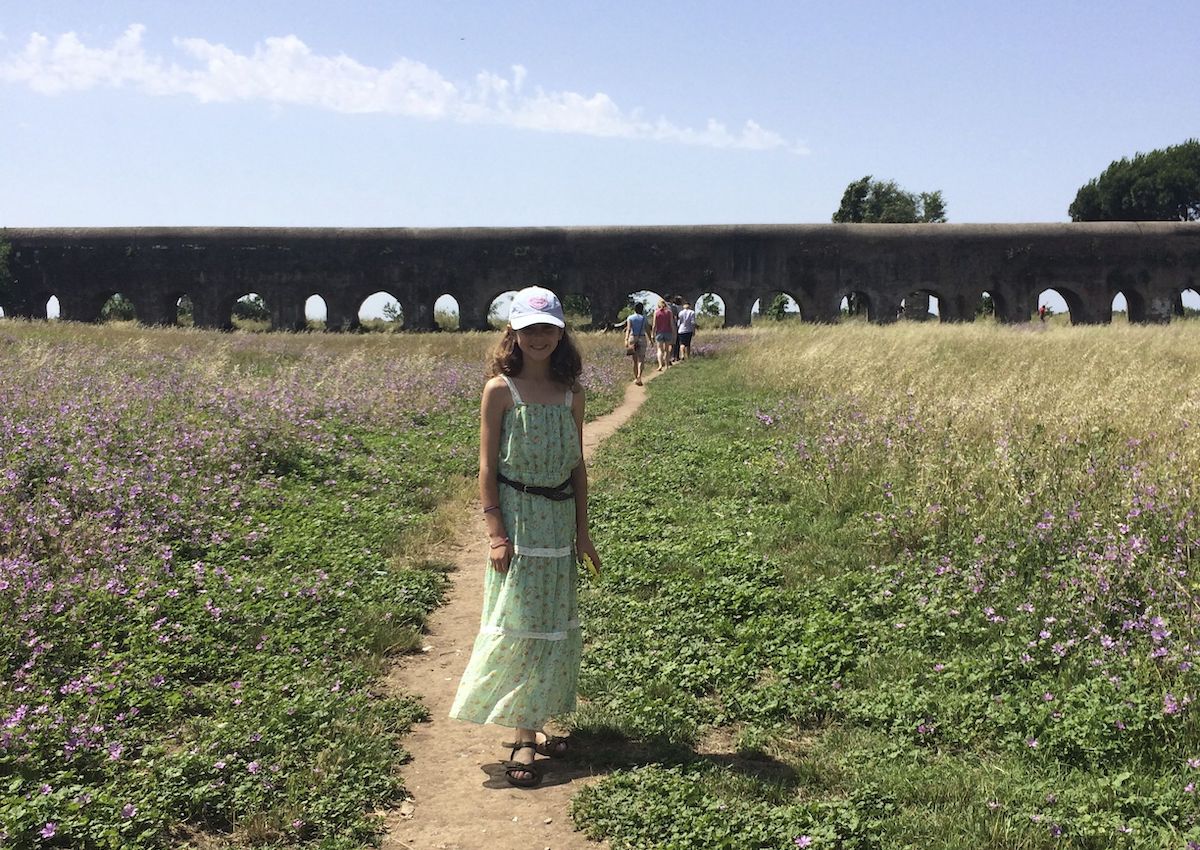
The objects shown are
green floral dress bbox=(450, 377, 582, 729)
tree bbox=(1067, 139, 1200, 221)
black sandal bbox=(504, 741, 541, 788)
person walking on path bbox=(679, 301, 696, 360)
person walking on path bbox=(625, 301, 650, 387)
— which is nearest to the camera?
black sandal bbox=(504, 741, 541, 788)

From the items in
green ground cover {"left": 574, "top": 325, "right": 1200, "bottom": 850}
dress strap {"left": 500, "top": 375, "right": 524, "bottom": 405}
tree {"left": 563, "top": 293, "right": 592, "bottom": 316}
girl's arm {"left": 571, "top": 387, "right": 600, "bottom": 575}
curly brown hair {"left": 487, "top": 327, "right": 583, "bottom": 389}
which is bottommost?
green ground cover {"left": 574, "top": 325, "right": 1200, "bottom": 850}

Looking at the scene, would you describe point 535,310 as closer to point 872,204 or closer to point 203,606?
point 203,606

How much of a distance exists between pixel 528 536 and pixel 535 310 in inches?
35.9

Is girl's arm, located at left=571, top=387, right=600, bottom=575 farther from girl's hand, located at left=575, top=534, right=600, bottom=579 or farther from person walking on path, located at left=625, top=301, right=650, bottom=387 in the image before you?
person walking on path, located at left=625, top=301, right=650, bottom=387

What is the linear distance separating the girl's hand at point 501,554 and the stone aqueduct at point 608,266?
33189mm

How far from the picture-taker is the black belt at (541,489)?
3.97 meters

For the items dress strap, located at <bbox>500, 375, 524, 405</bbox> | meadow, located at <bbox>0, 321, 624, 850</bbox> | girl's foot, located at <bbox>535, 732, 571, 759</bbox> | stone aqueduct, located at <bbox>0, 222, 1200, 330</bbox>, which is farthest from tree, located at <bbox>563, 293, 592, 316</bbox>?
girl's foot, located at <bbox>535, 732, 571, 759</bbox>

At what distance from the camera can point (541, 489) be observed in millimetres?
3982

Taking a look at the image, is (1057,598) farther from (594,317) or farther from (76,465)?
(594,317)

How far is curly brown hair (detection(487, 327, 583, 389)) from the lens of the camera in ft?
13.0

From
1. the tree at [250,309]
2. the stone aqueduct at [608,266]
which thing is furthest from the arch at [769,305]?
the tree at [250,309]

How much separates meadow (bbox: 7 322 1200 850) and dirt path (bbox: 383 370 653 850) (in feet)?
0.38

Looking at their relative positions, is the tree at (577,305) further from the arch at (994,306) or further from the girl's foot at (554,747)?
the girl's foot at (554,747)

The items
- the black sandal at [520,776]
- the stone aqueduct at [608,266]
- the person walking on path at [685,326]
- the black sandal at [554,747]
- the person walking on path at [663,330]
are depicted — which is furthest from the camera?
the stone aqueduct at [608,266]
